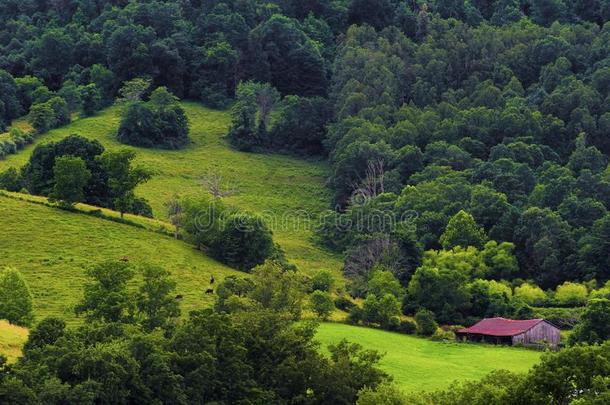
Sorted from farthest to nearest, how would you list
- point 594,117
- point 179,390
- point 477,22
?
point 477,22 < point 594,117 < point 179,390

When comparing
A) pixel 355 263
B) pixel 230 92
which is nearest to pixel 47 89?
pixel 230 92

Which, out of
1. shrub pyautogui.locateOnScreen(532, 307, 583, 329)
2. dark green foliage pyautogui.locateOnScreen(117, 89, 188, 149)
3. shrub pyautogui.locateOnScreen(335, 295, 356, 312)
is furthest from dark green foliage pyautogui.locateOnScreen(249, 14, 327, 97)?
shrub pyautogui.locateOnScreen(532, 307, 583, 329)

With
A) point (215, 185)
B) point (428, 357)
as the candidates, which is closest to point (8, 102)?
point (215, 185)

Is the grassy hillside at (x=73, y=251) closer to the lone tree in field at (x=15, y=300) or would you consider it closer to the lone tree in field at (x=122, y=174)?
the lone tree in field at (x=122, y=174)

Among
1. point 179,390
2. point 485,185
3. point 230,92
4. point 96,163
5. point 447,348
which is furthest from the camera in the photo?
point 230,92

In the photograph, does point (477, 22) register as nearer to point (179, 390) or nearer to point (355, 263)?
point (355, 263)

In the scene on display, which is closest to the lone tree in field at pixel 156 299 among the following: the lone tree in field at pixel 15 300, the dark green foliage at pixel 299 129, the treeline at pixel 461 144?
the lone tree in field at pixel 15 300

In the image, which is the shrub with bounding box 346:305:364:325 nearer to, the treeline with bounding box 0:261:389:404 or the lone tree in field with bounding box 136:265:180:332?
the treeline with bounding box 0:261:389:404
